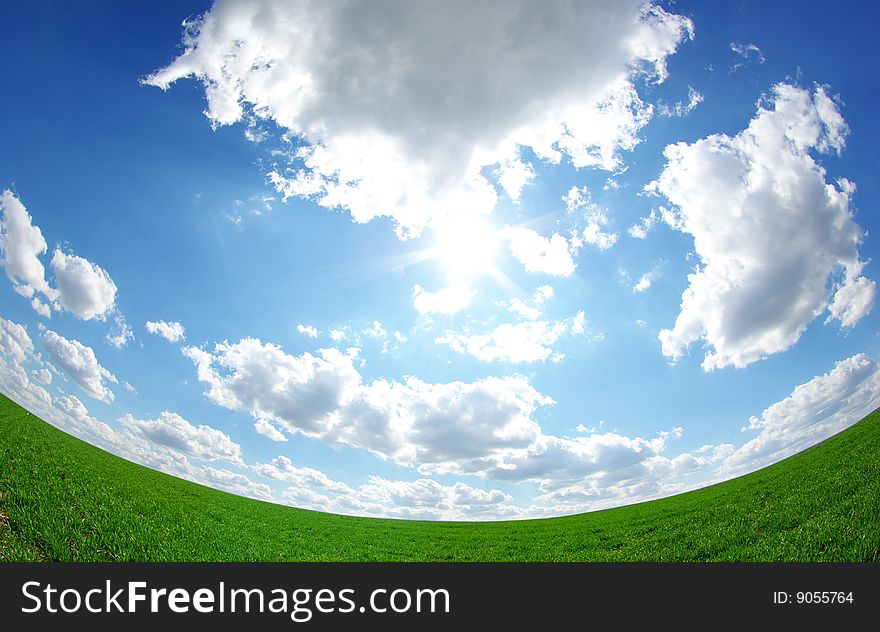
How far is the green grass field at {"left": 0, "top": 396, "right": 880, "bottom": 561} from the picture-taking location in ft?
28.3

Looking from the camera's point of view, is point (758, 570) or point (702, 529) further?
point (702, 529)

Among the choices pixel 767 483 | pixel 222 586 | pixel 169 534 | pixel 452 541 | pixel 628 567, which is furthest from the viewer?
pixel 452 541

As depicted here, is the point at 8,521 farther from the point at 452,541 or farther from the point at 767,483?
the point at 767,483

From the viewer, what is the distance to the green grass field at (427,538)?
8.62 m

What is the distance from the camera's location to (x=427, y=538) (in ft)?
77.6

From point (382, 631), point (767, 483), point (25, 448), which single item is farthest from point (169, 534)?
point (767, 483)

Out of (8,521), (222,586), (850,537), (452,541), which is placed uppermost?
(8,521)

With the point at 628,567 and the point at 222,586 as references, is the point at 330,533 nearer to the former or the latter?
the point at 222,586

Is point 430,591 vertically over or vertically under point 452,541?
over

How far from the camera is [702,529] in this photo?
14.6m

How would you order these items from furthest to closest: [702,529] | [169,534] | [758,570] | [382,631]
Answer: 1. [702,529]
2. [169,534]
3. [758,570]
4. [382,631]

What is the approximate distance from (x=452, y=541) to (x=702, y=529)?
1341cm

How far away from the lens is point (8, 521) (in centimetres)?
830

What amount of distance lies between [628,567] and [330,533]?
19.5 m
